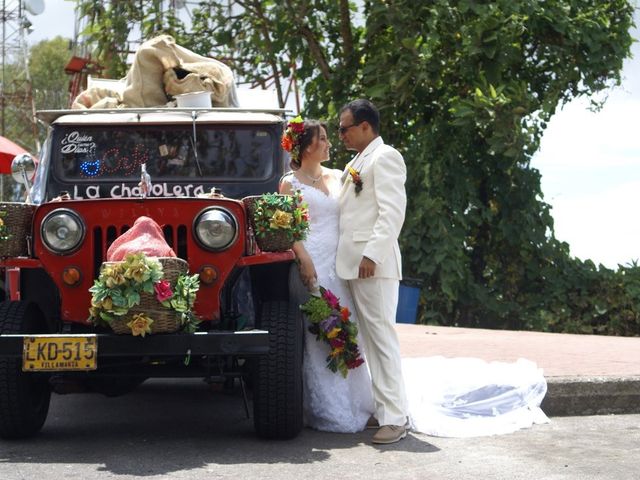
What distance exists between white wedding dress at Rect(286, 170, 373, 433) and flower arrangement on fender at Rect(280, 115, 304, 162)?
0.53 feet

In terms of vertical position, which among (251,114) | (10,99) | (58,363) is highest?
(10,99)

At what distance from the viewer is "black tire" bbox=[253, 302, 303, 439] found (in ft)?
19.0

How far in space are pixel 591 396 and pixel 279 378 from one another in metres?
2.70

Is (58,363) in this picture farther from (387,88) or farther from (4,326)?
(387,88)

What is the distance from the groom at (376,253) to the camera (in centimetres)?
624

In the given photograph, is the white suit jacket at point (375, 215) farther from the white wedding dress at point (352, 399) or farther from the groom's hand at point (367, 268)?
the white wedding dress at point (352, 399)

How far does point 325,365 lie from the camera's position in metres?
6.62

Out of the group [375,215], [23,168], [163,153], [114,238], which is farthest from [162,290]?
[23,168]

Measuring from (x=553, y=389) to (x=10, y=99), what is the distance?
3265 centimetres

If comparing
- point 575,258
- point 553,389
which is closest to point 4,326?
point 553,389

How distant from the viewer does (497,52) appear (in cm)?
1321

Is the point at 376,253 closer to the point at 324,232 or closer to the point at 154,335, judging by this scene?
the point at 324,232

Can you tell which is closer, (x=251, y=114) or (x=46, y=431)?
(x=46, y=431)

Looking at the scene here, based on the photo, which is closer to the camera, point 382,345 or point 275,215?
point 275,215
